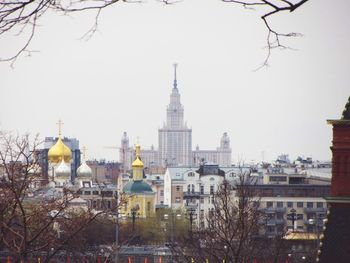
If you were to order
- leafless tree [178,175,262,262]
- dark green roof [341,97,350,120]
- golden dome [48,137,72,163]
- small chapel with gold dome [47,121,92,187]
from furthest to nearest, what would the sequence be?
golden dome [48,137,72,163]
small chapel with gold dome [47,121,92,187]
leafless tree [178,175,262,262]
dark green roof [341,97,350,120]

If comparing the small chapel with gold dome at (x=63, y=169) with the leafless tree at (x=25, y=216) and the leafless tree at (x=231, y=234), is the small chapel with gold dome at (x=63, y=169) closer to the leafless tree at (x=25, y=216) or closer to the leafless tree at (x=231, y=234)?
the leafless tree at (x=231, y=234)

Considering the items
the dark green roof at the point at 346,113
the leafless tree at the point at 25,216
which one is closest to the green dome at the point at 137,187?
the leafless tree at the point at 25,216

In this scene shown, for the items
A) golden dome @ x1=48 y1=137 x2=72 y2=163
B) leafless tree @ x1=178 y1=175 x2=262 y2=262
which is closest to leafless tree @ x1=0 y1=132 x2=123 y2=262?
leafless tree @ x1=178 y1=175 x2=262 y2=262

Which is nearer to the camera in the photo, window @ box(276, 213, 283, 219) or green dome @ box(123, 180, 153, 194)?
window @ box(276, 213, 283, 219)

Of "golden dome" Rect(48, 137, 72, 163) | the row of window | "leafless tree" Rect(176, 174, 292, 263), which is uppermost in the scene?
"golden dome" Rect(48, 137, 72, 163)

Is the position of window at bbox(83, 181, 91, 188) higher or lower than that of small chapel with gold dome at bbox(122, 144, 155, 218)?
higher

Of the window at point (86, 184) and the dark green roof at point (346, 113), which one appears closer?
the dark green roof at point (346, 113)

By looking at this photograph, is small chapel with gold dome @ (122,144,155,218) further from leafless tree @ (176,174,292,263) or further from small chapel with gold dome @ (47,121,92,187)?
leafless tree @ (176,174,292,263)

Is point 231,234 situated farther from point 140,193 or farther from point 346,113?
point 140,193

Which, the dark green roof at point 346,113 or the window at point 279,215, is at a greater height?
the dark green roof at point 346,113

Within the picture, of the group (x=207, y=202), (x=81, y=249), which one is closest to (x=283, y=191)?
(x=207, y=202)

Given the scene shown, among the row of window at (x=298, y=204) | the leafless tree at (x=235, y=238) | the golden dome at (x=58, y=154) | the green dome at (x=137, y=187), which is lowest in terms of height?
the leafless tree at (x=235, y=238)

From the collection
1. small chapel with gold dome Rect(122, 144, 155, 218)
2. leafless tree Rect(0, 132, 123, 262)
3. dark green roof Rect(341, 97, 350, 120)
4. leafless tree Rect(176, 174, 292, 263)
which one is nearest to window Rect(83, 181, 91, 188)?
small chapel with gold dome Rect(122, 144, 155, 218)

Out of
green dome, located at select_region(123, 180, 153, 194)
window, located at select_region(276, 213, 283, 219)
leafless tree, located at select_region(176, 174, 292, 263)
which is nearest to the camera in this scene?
leafless tree, located at select_region(176, 174, 292, 263)
